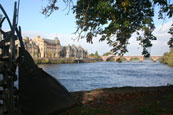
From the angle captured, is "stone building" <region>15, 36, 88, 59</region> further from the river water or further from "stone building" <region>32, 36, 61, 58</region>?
the river water

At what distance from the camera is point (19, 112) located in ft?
17.6

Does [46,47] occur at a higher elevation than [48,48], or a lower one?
higher

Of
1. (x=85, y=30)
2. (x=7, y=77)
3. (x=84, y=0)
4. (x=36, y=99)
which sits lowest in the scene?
(x=36, y=99)

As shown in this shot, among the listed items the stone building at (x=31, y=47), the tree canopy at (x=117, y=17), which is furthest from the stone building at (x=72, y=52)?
the tree canopy at (x=117, y=17)

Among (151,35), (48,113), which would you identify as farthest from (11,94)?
(151,35)

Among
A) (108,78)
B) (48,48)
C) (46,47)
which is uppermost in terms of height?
(46,47)

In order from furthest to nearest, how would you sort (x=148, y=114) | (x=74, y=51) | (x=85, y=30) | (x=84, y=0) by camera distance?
(x=74, y=51)
(x=85, y=30)
(x=84, y=0)
(x=148, y=114)

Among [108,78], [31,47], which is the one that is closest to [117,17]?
[108,78]

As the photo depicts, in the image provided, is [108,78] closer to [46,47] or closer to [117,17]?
[117,17]

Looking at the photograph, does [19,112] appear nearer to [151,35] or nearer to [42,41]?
[151,35]

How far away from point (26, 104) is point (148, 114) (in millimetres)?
4406

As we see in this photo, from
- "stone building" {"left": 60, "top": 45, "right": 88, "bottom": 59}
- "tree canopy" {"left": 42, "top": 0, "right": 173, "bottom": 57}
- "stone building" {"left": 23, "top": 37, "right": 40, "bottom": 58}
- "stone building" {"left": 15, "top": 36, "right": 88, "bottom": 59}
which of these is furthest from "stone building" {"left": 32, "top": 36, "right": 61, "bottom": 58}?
"tree canopy" {"left": 42, "top": 0, "right": 173, "bottom": 57}

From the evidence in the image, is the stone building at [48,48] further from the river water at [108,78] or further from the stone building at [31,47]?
the river water at [108,78]

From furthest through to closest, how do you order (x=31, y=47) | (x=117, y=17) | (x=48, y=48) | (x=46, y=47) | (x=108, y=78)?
(x=48, y=48) → (x=46, y=47) → (x=31, y=47) → (x=108, y=78) → (x=117, y=17)
